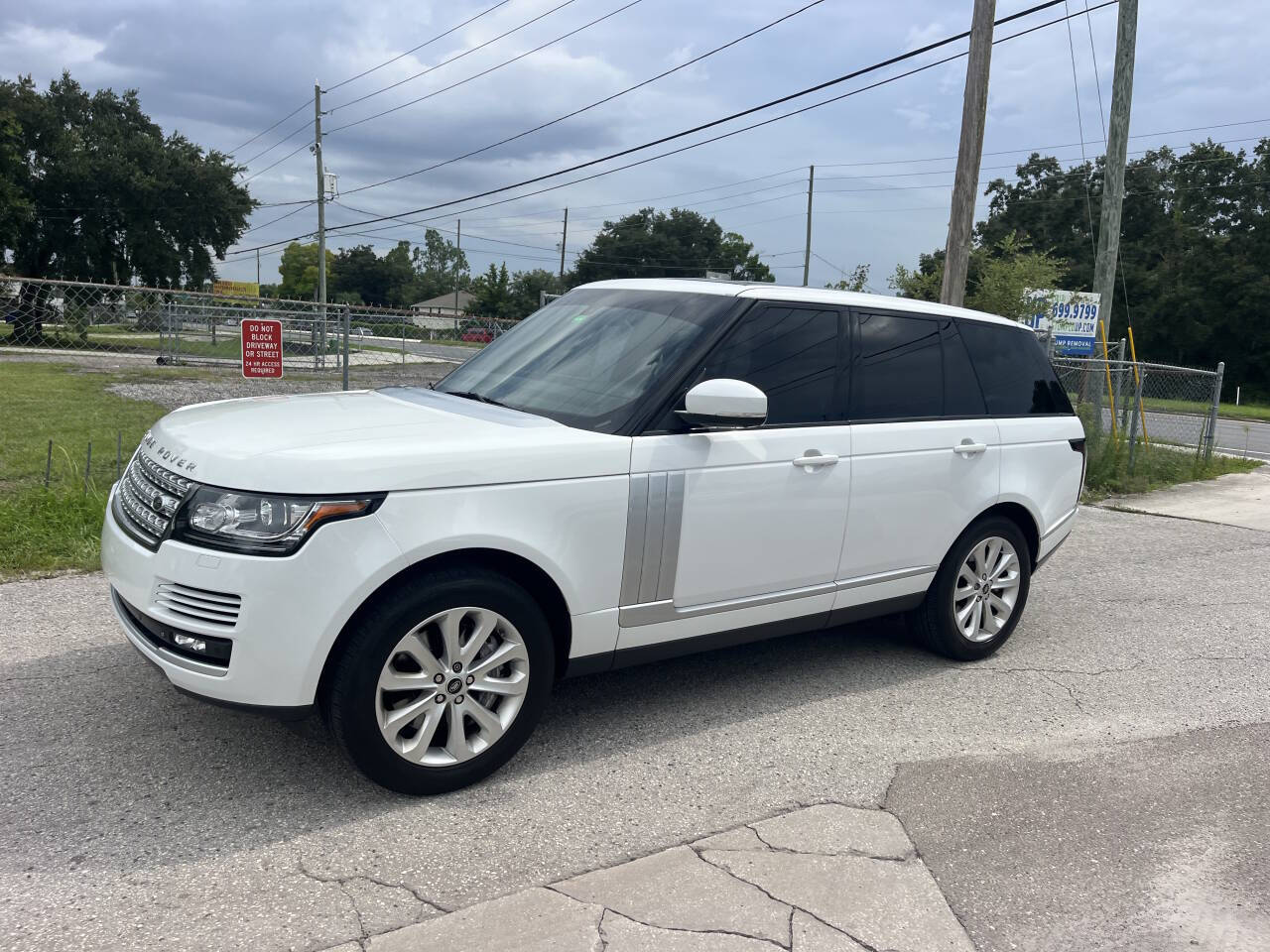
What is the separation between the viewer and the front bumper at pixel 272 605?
10.1 ft

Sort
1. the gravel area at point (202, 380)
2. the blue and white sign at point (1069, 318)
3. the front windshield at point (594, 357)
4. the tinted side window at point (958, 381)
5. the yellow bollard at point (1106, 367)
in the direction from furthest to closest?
the gravel area at point (202, 380)
the blue and white sign at point (1069, 318)
the yellow bollard at point (1106, 367)
the tinted side window at point (958, 381)
the front windshield at point (594, 357)

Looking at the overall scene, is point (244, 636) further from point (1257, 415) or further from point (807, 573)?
point (1257, 415)

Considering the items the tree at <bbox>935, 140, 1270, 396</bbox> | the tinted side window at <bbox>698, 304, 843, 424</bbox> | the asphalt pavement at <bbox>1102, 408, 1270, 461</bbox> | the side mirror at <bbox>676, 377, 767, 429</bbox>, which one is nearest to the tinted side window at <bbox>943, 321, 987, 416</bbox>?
the tinted side window at <bbox>698, 304, 843, 424</bbox>

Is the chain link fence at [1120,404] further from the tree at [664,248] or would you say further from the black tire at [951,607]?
the tree at [664,248]

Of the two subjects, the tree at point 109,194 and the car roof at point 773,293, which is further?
the tree at point 109,194

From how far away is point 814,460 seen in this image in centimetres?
430

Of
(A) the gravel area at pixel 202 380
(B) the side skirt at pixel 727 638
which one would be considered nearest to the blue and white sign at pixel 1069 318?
(A) the gravel area at pixel 202 380

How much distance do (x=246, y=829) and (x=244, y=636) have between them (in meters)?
0.65

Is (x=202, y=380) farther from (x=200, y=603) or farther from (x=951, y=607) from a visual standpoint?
(x=200, y=603)

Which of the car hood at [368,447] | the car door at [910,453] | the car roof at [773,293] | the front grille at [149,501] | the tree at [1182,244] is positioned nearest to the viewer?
the car hood at [368,447]

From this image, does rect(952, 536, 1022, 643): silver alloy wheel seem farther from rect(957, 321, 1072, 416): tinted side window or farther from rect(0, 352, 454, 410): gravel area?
rect(0, 352, 454, 410): gravel area

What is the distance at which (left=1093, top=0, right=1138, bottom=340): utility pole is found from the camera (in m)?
13.7

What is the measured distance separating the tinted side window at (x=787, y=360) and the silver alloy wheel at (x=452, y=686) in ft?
4.50

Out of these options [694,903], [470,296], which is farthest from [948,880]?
[470,296]
